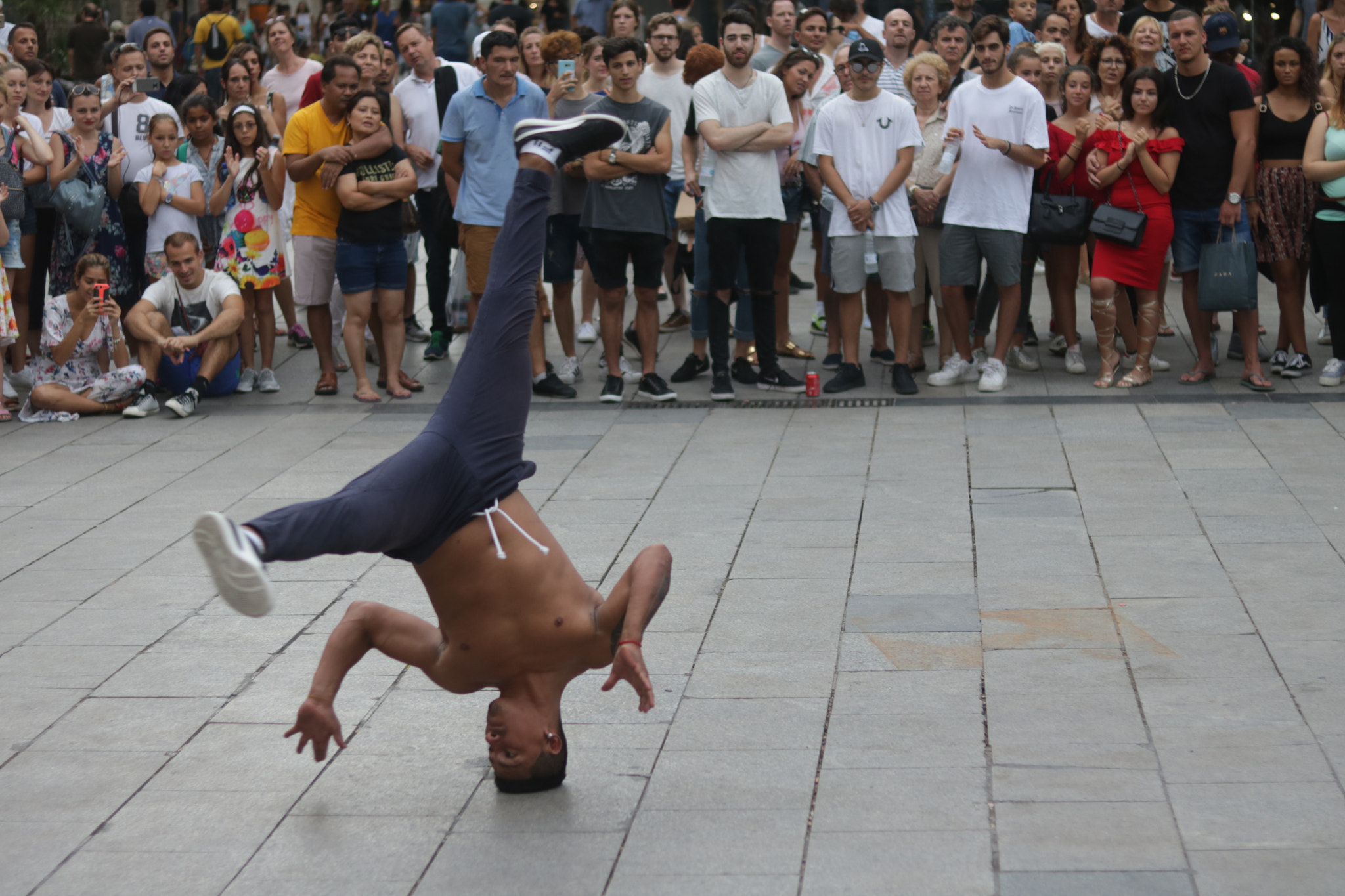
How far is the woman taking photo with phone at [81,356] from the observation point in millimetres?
9281

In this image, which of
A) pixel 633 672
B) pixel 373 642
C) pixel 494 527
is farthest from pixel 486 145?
pixel 633 672

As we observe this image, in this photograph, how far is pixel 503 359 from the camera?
417cm

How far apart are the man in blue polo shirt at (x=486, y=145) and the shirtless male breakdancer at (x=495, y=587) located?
5.23 m

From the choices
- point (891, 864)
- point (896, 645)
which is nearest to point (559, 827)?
point (891, 864)

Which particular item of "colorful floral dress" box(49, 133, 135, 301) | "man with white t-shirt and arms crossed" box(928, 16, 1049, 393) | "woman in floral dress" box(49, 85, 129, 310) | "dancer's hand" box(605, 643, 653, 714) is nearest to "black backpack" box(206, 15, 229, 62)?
"woman in floral dress" box(49, 85, 129, 310)

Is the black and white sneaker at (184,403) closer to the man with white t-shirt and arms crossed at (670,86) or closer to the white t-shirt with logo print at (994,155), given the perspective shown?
the man with white t-shirt and arms crossed at (670,86)

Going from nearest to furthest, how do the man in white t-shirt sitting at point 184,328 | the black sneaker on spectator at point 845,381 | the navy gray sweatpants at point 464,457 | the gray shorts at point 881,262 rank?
the navy gray sweatpants at point 464,457 < the gray shorts at point 881,262 < the man in white t-shirt sitting at point 184,328 < the black sneaker on spectator at point 845,381

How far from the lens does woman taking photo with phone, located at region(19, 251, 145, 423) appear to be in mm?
9281

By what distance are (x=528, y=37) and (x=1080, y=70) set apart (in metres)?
4.06

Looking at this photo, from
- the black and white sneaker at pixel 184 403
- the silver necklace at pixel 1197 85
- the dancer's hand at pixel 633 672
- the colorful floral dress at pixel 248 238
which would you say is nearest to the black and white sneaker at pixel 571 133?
the dancer's hand at pixel 633 672

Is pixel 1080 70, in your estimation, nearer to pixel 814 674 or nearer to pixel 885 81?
pixel 885 81

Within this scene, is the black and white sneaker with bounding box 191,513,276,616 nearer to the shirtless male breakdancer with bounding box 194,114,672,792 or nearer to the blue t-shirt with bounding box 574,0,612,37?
the shirtless male breakdancer with bounding box 194,114,672,792

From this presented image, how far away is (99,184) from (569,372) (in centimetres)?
330

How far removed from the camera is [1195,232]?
9188 mm
